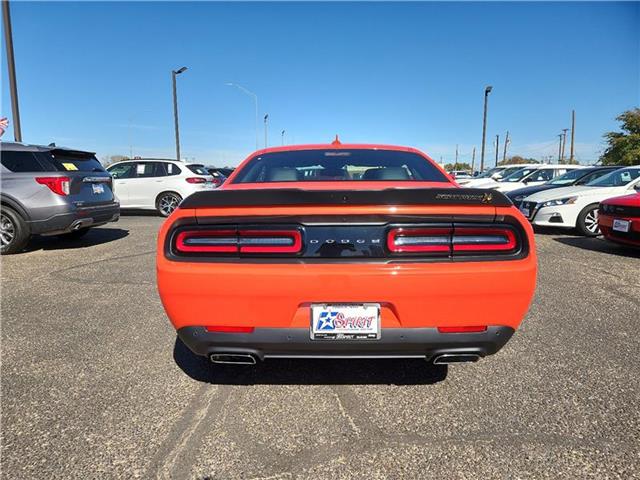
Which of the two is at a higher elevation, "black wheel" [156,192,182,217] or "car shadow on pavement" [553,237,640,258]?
"black wheel" [156,192,182,217]

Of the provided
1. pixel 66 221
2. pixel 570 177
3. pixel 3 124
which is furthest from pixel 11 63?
pixel 570 177

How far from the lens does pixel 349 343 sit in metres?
1.88

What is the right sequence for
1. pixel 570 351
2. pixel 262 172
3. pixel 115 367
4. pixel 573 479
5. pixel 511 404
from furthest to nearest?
pixel 262 172 → pixel 570 351 → pixel 115 367 → pixel 511 404 → pixel 573 479

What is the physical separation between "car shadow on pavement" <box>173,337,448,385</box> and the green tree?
35482 millimetres

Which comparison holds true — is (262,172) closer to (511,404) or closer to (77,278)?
(511,404)

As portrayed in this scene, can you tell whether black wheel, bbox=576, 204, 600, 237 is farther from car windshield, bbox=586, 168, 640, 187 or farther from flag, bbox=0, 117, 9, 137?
flag, bbox=0, 117, 9, 137

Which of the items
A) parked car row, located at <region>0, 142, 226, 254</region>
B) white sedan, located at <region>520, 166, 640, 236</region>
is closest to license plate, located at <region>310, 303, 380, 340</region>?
parked car row, located at <region>0, 142, 226, 254</region>

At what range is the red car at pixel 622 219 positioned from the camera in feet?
18.2

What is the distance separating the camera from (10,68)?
10.7m

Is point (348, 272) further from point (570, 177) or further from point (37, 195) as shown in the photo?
point (570, 177)

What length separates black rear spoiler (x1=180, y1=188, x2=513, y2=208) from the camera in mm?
1863

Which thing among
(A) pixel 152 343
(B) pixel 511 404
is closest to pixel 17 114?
(A) pixel 152 343

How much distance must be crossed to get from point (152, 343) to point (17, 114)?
11.1 m

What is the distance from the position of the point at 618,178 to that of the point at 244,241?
8.71m
